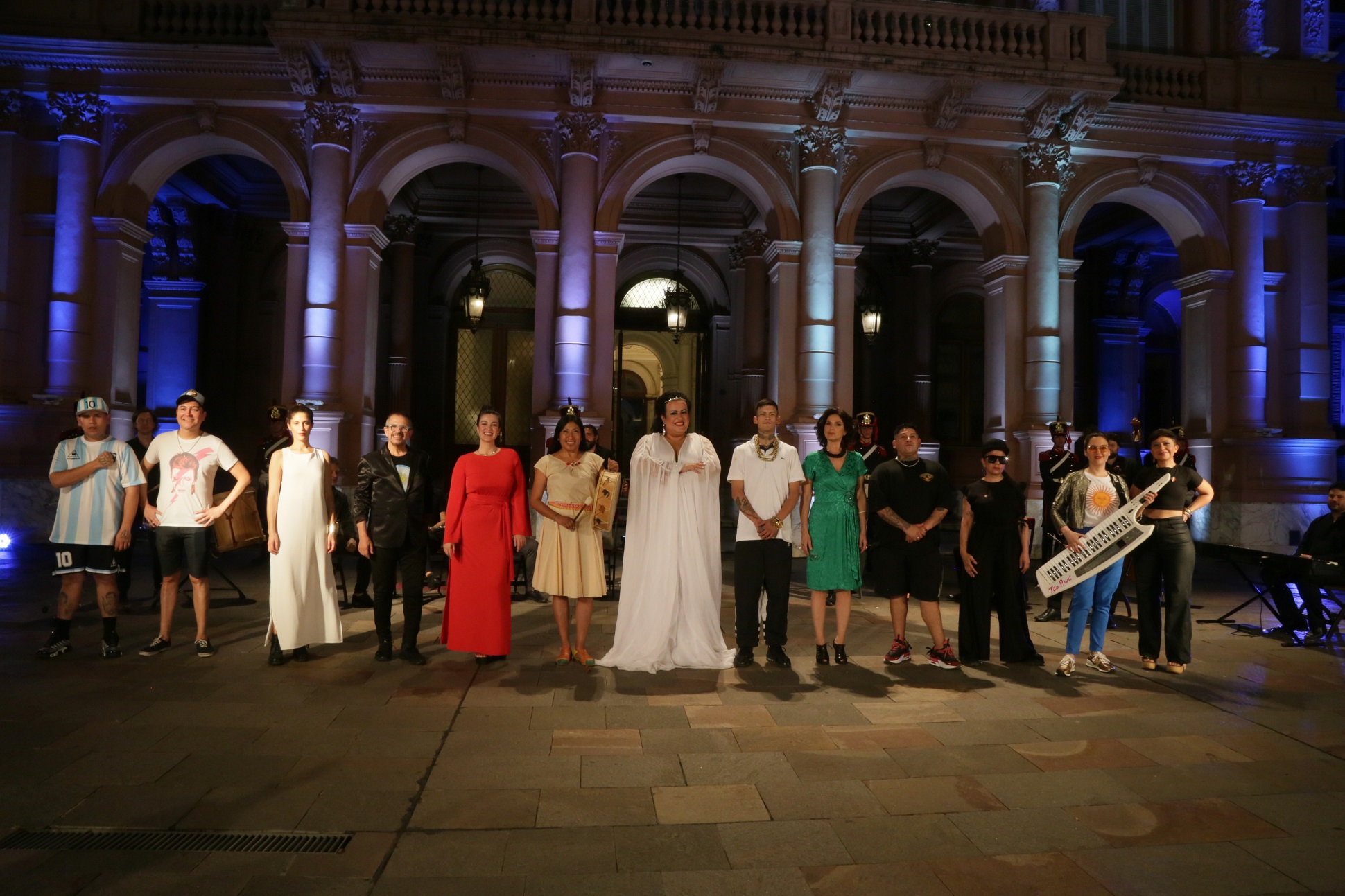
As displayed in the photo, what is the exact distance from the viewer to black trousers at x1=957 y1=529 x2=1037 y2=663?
6223 mm

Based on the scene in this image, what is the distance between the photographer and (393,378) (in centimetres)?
1666

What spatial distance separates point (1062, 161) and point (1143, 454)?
31.9 ft

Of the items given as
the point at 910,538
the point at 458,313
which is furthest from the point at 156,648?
A: the point at 458,313

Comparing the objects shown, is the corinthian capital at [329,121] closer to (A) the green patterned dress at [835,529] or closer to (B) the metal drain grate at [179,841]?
(A) the green patterned dress at [835,529]

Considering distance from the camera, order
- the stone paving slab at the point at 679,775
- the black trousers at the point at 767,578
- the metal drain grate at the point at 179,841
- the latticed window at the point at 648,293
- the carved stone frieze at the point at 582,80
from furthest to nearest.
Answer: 1. the latticed window at the point at 648,293
2. the carved stone frieze at the point at 582,80
3. the black trousers at the point at 767,578
4. the metal drain grate at the point at 179,841
5. the stone paving slab at the point at 679,775

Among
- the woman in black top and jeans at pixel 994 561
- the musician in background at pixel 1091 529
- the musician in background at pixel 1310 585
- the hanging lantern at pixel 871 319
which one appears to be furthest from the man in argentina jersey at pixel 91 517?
the hanging lantern at pixel 871 319

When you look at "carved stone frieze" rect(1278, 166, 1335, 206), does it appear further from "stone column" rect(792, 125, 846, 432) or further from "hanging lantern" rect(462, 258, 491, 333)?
"hanging lantern" rect(462, 258, 491, 333)

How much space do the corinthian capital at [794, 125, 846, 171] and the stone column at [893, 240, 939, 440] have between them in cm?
606

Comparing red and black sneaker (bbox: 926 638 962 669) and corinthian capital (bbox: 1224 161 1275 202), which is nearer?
red and black sneaker (bbox: 926 638 962 669)

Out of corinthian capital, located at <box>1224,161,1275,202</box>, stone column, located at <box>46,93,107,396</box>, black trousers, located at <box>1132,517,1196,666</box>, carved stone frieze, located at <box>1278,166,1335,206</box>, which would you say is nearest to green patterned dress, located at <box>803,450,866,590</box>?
black trousers, located at <box>1132,517,1196,666</box>

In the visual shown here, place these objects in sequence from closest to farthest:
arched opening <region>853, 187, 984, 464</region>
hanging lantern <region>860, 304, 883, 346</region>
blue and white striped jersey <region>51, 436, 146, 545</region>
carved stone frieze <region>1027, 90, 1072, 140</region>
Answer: blue and white striped jersey <region>51, 436, 146, 545</region>
carved stone frieze <region>1027, 90, 1072, 140</region>
hanging lantern <region>860, 304, 883, 346</region>
arched opening <region>853, 187, 984, 464</region>

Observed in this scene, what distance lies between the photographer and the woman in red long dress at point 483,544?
5938 mm

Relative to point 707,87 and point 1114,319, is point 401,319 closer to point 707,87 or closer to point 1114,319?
point 707,87

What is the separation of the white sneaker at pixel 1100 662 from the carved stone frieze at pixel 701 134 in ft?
31.0
